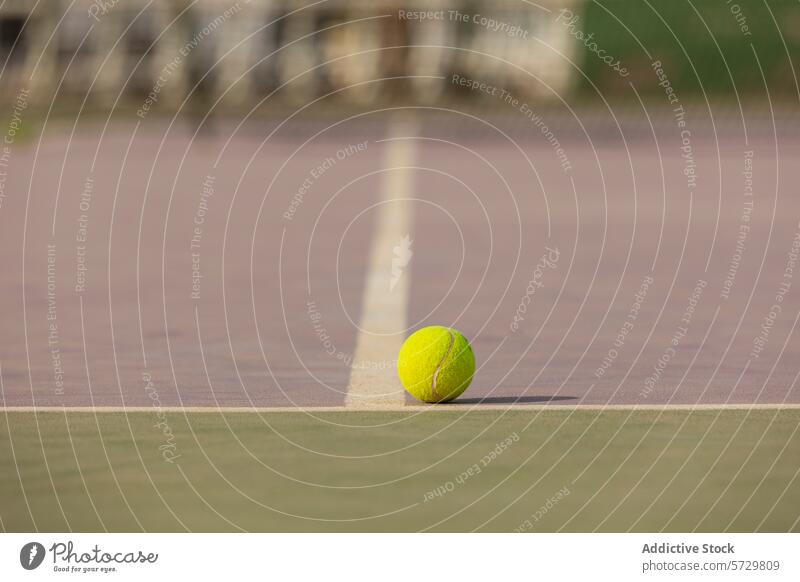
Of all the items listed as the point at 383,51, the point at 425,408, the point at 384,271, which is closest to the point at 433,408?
the point at 425,408

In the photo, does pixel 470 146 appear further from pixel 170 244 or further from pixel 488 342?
pixel 488 342

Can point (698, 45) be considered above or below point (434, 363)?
above

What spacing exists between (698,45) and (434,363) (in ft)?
94.5

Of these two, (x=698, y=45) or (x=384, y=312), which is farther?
(x=698, y=45)

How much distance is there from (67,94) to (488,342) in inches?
1197

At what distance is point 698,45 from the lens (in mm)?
35062

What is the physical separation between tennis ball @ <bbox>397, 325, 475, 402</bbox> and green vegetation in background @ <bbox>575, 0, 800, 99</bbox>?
2710 centimetres

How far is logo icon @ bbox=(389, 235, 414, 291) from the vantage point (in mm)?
11984

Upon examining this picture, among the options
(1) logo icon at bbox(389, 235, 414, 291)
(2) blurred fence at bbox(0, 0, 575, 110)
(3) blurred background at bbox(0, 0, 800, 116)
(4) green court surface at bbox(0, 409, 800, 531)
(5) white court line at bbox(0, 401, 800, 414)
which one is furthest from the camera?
(2) blurred fence at bbox(0, 0, 575, 110)

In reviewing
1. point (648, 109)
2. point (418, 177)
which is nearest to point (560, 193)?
point (418, 177)
